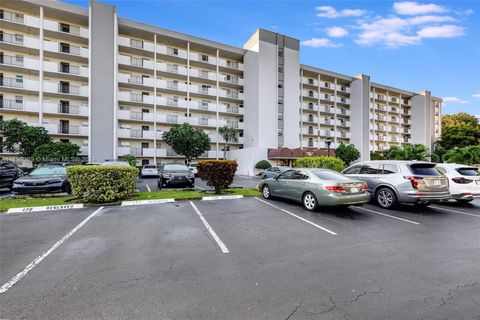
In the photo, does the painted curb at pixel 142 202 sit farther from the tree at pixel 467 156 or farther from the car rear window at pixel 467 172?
the tree at pixel 467 156

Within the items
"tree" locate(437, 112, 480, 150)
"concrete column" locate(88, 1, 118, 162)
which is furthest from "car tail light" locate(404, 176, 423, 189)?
"tree" locate(437, 112, 480, 150)

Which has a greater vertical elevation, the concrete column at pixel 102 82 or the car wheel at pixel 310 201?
the concrete column at pixel 102 82

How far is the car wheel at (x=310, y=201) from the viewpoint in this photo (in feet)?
25.8

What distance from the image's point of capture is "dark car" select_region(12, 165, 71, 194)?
979 centimetres

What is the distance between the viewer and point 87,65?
2945 centimetres

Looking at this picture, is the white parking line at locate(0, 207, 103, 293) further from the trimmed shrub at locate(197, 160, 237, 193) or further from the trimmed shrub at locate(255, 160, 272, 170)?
the trimmed shrub at locate(255, 160, 272, 170)

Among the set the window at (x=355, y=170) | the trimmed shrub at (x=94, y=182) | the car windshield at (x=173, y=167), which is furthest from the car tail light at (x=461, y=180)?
the trimmed shrub at (x=94, y=182)

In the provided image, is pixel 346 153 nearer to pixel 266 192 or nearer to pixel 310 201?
pixel 266 192

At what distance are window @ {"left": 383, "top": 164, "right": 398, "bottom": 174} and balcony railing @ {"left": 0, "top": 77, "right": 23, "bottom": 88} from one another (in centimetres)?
3565

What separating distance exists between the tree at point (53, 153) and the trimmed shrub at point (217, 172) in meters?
18.6

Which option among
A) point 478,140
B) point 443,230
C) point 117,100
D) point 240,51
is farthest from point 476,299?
point 478,140

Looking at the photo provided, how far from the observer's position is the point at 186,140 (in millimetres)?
29359

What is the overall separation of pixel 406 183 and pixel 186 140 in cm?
2483

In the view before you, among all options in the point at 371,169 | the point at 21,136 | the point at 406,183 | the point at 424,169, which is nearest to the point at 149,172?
the point at 21,136
